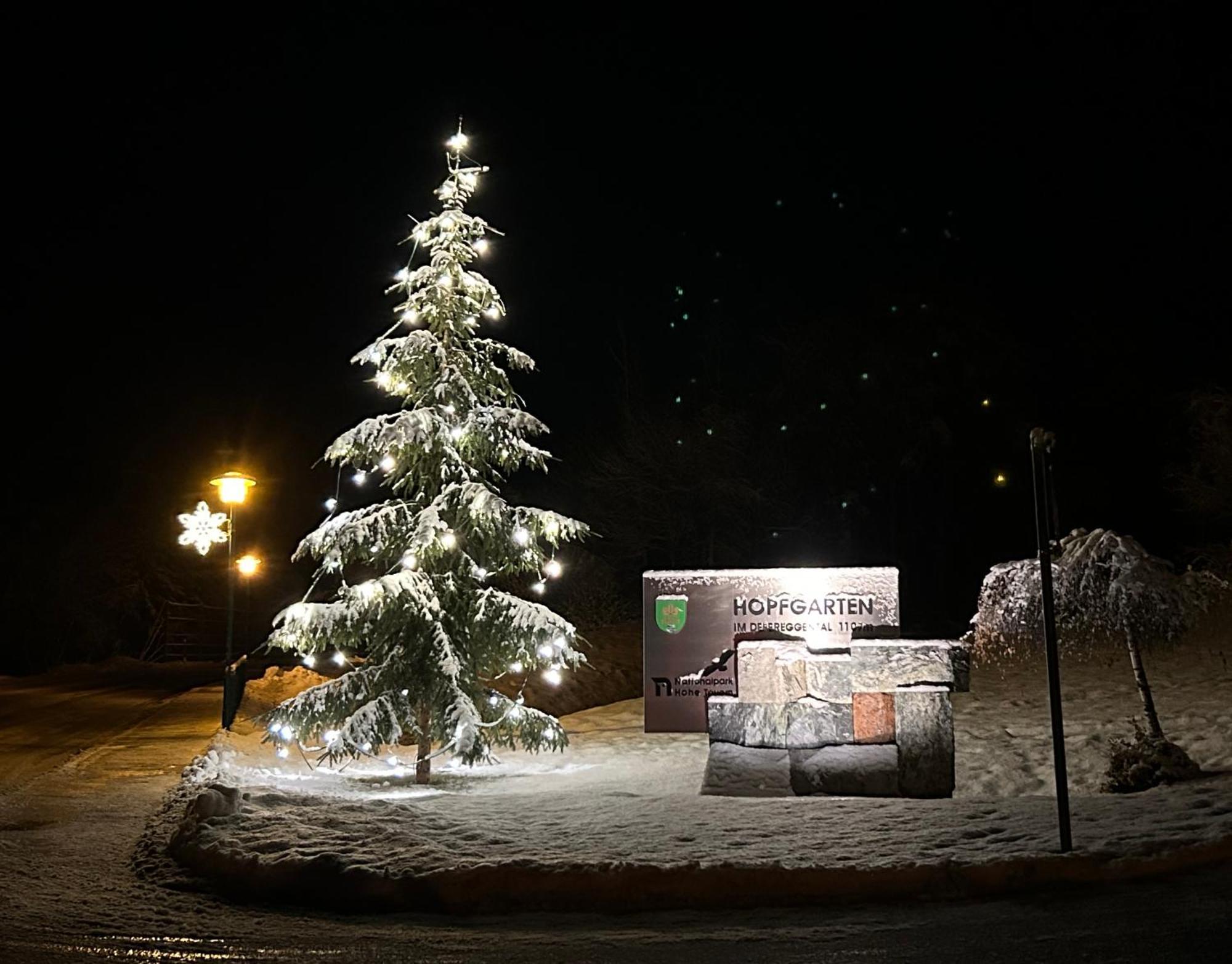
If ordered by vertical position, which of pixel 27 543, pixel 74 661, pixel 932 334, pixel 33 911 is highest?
pixel 932 334

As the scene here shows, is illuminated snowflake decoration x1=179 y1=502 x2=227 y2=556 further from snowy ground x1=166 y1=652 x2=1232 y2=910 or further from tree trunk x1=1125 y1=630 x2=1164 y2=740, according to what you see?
tree trunk x1=1125 y1=630 x2=1164 y2=740

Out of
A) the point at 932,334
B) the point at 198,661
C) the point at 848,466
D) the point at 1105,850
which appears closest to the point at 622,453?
the point at 848,466

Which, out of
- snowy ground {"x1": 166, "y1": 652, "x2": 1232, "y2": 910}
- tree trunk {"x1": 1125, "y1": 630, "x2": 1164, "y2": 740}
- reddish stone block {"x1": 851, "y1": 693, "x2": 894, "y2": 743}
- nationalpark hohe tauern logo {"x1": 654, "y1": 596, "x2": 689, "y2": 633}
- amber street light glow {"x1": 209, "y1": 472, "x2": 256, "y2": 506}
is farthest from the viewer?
amber street light glow {"x1": 209, "y1": 472, "x2": 256, "y2": 506}

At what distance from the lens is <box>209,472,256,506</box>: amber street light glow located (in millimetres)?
15375

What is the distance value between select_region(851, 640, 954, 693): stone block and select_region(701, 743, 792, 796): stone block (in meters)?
1.09

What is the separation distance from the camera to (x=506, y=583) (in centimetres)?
2550

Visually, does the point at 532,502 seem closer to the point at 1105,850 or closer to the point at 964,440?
the point at 964,440

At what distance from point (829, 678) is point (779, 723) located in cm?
69

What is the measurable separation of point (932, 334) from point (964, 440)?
8.51 feet

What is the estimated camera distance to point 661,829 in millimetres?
8484

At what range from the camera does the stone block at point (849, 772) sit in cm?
1019

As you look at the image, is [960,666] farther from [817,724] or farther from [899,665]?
[817,724]

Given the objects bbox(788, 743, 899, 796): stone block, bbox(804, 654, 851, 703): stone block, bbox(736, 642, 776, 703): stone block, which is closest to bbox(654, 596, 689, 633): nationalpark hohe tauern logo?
bbox(736, 642, 776, 703): stone block

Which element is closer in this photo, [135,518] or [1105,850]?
[1105,850]
